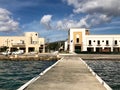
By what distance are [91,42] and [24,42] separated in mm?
33364

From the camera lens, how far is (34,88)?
16.0 metres

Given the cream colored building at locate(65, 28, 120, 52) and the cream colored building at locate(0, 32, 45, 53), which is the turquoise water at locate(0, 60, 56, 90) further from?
the cream colored building at locate(0, 32, 45, 53)

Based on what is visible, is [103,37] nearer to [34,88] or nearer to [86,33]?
[86,33]

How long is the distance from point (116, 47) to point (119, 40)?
9.63 ft

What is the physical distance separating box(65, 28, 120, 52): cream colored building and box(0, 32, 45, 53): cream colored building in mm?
22684

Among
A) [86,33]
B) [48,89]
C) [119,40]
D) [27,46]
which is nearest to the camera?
[48,89]

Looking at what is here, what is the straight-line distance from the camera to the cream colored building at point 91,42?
107250 millimetres

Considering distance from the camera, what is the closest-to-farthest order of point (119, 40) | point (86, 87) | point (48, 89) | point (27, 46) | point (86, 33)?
point (48, 89) < point (86, 87) < point (119, 40) < point (86, 33) < point (27, 46)

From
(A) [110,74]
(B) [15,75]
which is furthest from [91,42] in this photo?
(B) [15,75]

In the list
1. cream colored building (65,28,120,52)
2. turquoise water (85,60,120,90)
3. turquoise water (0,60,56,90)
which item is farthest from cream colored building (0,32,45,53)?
turquoise water (85,60,120,90)

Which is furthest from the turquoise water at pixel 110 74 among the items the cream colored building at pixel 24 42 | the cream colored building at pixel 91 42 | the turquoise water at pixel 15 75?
the cream colored building at pixel 24 42

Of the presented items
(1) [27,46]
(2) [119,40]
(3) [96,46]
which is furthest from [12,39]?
(2) [119,40]

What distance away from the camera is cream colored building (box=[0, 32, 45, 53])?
412 ft

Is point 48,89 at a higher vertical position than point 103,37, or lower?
lower
